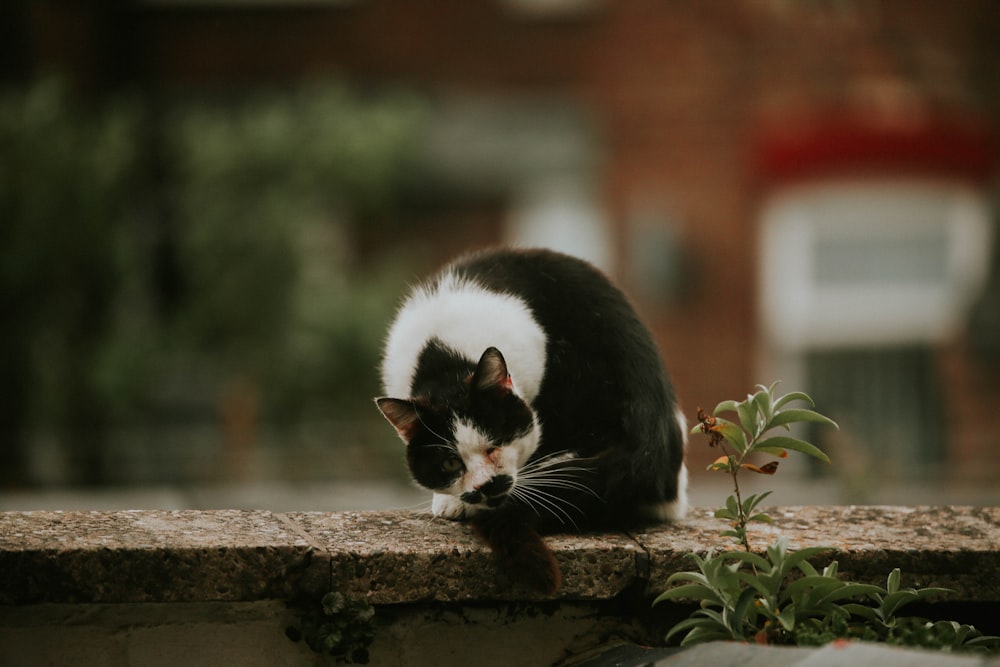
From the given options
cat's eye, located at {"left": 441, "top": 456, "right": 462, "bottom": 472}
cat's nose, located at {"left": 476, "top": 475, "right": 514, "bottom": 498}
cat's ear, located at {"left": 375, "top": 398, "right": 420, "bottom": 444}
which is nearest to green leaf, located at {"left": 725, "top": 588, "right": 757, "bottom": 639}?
cat's nose, located at {"left": 476, "top": 475, "right": 514, "bottom": 498}

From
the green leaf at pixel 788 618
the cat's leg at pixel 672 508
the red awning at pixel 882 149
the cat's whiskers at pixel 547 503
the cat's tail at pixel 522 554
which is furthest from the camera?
the red awning at pixel 882 149

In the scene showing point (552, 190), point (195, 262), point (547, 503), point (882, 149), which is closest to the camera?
point (547, 503)

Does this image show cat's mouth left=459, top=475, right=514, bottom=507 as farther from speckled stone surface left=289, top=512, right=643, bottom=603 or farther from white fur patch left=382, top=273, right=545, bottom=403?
white fur patch left=382, top=273, right=545, bottom=403

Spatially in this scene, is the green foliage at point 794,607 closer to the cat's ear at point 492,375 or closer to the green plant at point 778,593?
the green plant at point 778,593

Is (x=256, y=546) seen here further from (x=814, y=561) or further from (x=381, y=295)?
(x=381, y=295)

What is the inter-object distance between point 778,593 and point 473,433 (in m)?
0.66

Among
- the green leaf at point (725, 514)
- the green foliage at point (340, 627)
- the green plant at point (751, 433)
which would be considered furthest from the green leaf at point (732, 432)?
the green foliage at point (340, 627)

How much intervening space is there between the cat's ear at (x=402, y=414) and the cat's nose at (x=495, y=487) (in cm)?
21

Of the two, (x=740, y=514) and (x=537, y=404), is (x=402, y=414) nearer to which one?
(x=537, y=404)

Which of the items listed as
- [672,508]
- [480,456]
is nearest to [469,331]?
[480,456]

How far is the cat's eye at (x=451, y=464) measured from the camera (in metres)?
2.29

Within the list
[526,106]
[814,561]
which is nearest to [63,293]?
[526,106]

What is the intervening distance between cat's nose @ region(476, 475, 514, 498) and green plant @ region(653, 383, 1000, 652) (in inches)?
15.3

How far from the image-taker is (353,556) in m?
1.99
